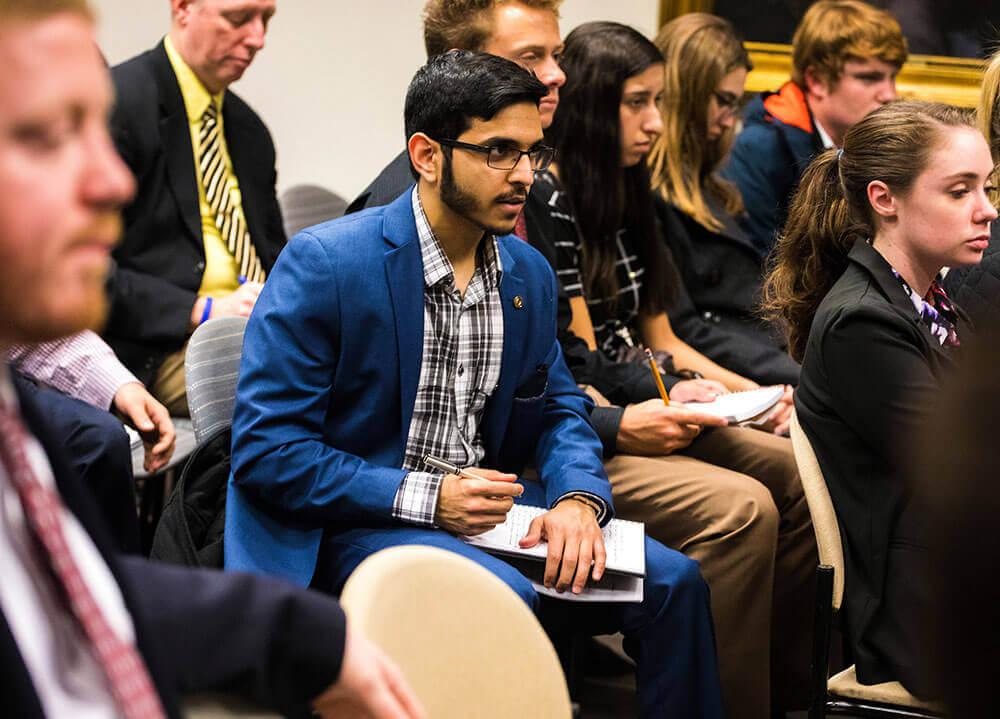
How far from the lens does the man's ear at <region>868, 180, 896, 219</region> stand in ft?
6.63

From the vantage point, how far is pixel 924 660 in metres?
0.77

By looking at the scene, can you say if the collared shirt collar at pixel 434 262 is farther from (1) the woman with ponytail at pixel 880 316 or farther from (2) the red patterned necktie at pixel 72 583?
(2) the red patterned necktie at pixel 72 583

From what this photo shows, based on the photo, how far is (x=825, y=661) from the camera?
171cm

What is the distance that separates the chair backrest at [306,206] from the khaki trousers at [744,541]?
4.88ft

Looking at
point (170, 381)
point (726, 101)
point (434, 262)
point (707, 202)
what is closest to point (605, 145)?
point (707, 202)

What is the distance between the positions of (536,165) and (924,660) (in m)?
1.37

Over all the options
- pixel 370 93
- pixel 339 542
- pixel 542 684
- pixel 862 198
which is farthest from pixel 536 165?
pixel 370 93

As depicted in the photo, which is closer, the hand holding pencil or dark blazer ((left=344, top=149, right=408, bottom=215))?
the hand holding pencil

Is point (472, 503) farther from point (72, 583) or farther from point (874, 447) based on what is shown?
point (72, 583)

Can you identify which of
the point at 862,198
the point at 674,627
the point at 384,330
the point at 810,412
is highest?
the point at 862,198

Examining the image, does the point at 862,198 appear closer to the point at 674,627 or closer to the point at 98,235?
the point at 674,627

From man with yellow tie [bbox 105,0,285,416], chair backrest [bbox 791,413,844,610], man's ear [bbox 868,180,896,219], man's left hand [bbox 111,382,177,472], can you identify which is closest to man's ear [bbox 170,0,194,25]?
man with yellow tie [bbox 105,0,285,416]

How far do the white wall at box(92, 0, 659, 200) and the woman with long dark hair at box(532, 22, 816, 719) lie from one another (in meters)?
1.22

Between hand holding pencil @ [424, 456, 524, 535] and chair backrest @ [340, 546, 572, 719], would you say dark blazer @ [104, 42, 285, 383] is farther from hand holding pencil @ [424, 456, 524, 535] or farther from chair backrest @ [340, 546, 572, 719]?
chair backrest @ [340, 546, 572, 719]
